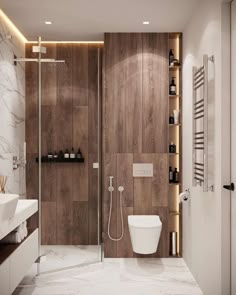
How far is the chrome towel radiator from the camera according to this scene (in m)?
2.74

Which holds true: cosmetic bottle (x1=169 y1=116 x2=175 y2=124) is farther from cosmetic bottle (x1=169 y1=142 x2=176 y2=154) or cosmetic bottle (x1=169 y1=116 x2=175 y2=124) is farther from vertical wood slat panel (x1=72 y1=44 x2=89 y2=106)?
vertical wood slat panel (x1=72 y1=44 x2=89 y2=106)

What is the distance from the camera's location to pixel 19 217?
2840 mm

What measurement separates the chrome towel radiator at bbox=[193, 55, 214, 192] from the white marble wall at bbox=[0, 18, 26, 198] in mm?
1928

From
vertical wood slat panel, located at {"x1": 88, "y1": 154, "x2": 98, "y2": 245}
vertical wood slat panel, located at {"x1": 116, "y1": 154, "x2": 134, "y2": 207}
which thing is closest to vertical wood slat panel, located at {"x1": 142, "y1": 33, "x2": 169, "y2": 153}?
vertical wood slat panel, located at {"x1": 116, "y1": 154, "x2": 134, "y2": 207}

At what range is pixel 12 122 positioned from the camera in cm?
384

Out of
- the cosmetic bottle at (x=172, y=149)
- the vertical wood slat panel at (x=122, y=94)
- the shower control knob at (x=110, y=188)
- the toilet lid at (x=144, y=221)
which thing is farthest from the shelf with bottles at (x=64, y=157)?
the cosmetic bottle at (x=172, y=149)

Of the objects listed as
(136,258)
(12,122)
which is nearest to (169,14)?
(12,122)

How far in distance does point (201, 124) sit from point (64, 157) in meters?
1.81

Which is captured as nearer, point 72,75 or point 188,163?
point 188,163

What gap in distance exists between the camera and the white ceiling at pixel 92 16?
10.8ft

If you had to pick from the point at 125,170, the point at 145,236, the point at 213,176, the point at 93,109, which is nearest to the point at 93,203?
the point at 125,170

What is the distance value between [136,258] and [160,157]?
123 centimetres

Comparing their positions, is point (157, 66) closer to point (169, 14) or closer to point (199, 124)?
point (169, 14)

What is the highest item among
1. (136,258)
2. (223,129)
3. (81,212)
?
(223,129)
